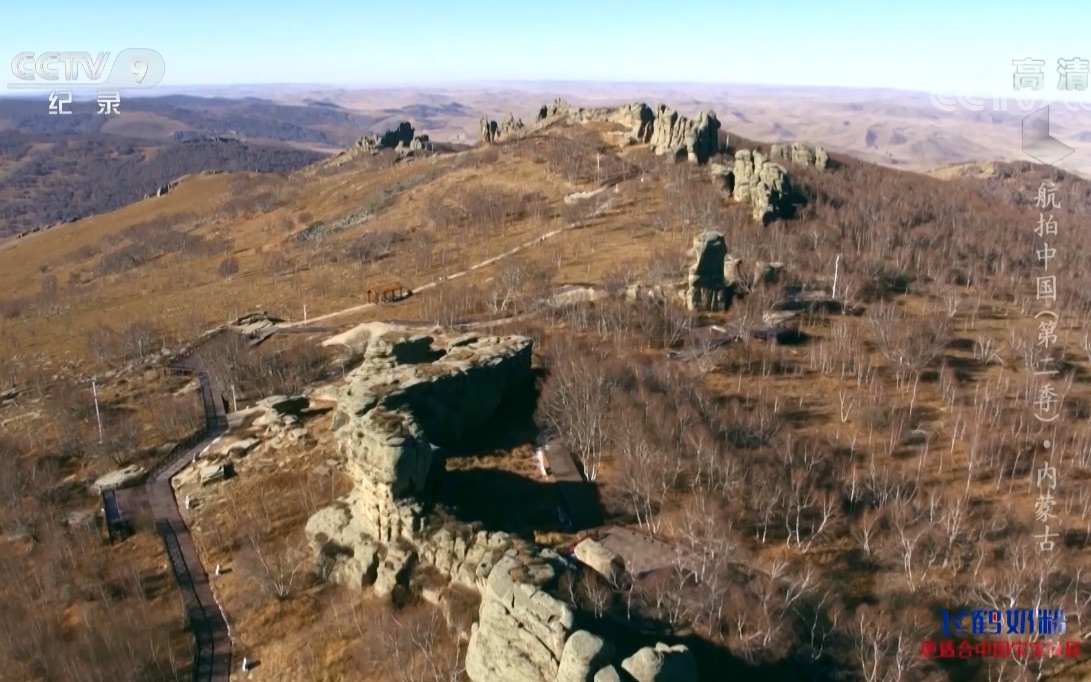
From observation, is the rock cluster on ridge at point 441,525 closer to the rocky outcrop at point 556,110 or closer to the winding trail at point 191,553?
the winding trail at point 191,553

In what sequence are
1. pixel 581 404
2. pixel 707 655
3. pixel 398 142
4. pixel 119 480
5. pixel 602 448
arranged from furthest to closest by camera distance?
pixel 398 142 → pixel 119 480 → pixel 581 404 → pixel 602 448 → pixel 707 655

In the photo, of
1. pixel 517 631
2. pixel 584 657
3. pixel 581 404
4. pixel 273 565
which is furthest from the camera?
pixel 581 404

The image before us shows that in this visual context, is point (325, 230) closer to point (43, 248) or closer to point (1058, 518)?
point (43, 248)

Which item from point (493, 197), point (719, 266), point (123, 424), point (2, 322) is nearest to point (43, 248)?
point (2, 322)

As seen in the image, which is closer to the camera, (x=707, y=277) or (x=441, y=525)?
(x=441, y=525)

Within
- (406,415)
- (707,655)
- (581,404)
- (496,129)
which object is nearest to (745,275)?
(581,404)

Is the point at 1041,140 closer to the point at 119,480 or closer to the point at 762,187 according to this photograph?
the point at 762,187

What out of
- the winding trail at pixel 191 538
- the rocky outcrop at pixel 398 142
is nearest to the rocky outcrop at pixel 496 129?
the rocky outcrop at pixel 398 142
